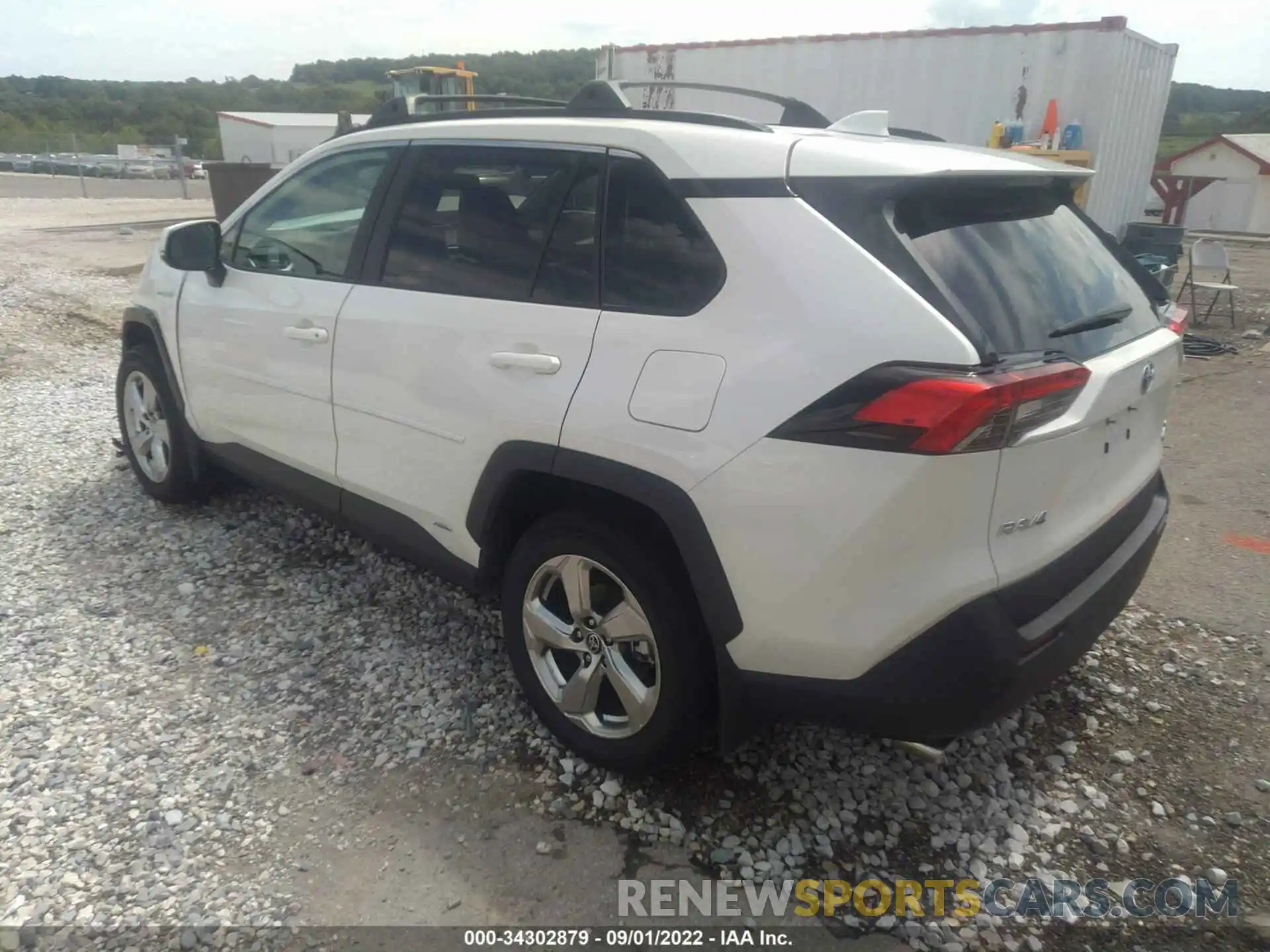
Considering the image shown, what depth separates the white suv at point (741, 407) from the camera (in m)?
1.99

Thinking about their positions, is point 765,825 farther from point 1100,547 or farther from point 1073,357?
point 1073,357

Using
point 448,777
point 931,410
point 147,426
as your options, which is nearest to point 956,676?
point 931,410

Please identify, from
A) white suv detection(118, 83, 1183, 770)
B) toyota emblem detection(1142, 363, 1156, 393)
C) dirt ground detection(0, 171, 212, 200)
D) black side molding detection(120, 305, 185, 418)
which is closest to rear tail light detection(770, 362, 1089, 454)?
white suv detection(118, 83, 1183, 770)

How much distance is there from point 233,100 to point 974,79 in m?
73.8

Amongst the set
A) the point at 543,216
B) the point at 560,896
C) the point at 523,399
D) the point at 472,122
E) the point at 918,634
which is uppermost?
the point at 472,122

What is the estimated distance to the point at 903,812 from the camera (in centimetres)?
261

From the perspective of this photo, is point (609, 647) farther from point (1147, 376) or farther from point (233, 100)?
point (233, 100)

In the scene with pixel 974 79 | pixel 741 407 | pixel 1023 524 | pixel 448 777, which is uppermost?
pixel 974 79

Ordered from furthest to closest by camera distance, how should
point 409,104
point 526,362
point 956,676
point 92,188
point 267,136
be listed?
point 267,136, point 92,188, point 409,104, point 526,362, point 956,676

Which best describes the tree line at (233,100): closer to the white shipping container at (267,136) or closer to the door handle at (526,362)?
the white shipping container at (267,136)

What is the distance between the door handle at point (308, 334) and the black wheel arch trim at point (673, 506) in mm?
1094

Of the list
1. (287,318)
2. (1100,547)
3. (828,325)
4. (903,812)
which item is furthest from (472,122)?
(903,812)

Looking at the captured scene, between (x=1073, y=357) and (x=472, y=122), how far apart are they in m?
1.97

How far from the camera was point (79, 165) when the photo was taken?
30.1m
